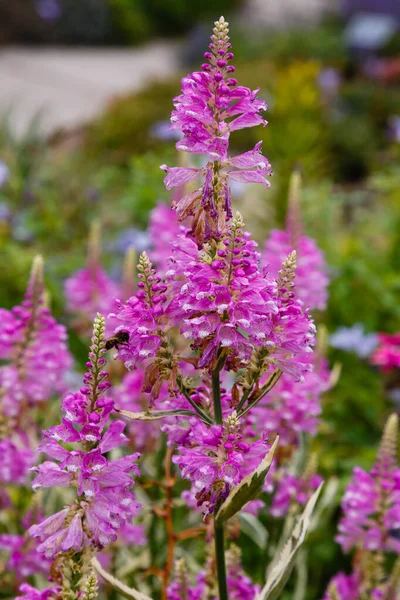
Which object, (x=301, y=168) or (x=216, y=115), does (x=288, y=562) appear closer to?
(x=216, y=115)

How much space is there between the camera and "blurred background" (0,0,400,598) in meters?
3.29

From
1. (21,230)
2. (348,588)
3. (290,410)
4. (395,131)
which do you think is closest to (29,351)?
(290,410)

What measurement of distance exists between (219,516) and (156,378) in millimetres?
207

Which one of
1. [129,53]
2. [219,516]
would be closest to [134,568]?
[219,516]

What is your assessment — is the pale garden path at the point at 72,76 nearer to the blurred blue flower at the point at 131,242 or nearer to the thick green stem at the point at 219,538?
the blurred blue flower at the point at 131,242

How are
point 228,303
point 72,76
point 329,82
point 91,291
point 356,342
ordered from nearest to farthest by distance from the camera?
point 228,303 → point 91,291 → point 356,342 → point 329,82 → point 72,76

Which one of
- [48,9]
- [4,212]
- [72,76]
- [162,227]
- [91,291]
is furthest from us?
[48,9]

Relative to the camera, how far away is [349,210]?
6246 mm

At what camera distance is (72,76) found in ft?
37.8

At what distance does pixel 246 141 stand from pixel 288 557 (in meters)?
7.10

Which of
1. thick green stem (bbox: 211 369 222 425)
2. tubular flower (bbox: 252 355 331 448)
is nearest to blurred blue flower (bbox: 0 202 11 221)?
tubular flower (bbox: 252 355 331 448)

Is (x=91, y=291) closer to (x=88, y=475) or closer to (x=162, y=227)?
(x=162, y=227)

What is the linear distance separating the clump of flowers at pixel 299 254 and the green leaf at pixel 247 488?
103cm

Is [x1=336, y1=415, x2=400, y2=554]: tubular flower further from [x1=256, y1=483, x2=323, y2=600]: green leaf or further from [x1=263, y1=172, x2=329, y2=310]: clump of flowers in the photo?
[x1=263, y1=172, x2=329, y2=310]: clump of flowers
